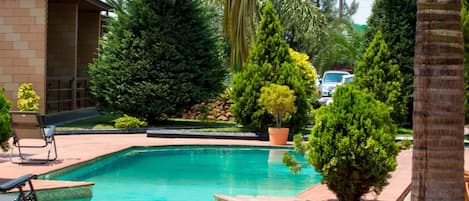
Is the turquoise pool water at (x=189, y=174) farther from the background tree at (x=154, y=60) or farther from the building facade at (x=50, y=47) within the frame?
the building facade at (x=50, y=47)

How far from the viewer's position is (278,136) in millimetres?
14391

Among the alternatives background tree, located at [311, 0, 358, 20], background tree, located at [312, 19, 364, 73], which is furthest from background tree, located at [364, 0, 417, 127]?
background tree, located at [311, 0, 358, 20]

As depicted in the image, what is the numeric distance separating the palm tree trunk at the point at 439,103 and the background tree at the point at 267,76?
11.7m

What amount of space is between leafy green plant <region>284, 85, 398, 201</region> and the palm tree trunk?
8.27 feet

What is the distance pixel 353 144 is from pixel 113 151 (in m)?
7.15

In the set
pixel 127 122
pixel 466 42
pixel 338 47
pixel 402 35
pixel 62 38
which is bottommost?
pixel 127 122

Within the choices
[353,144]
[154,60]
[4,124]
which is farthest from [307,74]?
[353,144]

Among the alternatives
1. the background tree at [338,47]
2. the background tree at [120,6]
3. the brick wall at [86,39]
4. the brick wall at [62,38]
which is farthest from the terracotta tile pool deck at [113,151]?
the background tree at [338,47]

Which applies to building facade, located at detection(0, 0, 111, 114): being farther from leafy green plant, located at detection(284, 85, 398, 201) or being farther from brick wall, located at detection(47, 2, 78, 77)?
leafy green plant, located at detection(284, 85, 398, 201)

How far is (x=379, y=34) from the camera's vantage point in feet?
56.4

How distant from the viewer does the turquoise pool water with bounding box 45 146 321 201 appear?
875 centimetres

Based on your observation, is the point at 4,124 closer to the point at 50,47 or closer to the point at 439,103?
the point at 439,103

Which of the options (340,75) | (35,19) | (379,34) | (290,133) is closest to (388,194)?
(290,133)

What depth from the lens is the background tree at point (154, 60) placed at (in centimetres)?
1780
